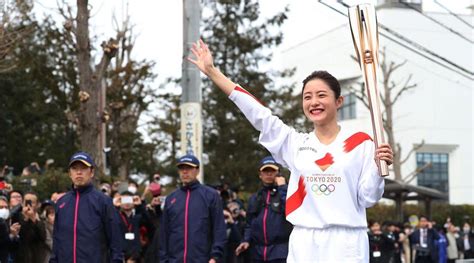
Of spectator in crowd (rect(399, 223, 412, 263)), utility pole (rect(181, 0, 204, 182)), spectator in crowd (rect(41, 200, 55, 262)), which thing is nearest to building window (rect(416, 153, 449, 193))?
spectator in crowd (rect(399, 223, 412, 263))

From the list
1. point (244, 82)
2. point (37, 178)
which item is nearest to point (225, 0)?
point (244, 82)

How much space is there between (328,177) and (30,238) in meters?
5.79

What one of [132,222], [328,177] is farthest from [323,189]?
[132,222]

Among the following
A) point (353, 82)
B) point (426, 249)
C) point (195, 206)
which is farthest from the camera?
point (353, 82)

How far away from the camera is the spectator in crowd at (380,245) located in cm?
1694

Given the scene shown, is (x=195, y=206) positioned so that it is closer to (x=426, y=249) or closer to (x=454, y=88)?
(x=426, y=249)

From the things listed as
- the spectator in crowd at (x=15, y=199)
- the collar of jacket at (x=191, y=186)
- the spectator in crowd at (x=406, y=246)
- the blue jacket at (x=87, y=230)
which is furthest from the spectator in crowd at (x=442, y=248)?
the blue jacket at (x=87, y=230)

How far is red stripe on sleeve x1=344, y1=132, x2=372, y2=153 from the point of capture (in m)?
4.65

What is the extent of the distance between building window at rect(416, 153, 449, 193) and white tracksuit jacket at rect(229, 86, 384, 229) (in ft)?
134

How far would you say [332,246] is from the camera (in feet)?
14.8

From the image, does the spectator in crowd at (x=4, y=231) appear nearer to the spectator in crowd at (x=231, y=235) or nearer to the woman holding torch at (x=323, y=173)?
the spectator in crowd at (x=231, y=235)

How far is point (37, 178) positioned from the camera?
16.1 meters

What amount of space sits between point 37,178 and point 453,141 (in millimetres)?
32595

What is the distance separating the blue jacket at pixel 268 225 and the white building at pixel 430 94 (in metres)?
34.0
